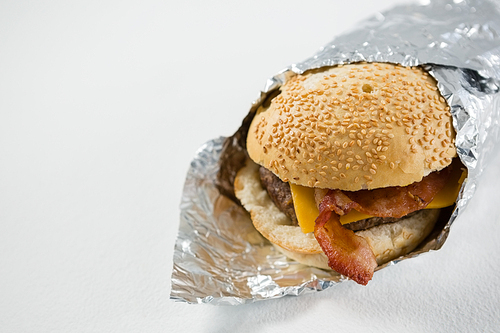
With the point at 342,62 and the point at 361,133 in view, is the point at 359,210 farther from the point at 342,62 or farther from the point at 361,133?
the point at 342,62

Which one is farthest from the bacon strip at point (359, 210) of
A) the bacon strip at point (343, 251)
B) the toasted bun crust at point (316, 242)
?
the toasted bun crust at point (316, 242)

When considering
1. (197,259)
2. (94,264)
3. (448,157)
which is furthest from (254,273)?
(448,157)

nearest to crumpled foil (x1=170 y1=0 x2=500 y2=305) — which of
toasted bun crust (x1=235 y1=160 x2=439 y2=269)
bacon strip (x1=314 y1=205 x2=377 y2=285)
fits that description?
toasted bun crust (x1=235 y1=160 x2=439 y2=269)

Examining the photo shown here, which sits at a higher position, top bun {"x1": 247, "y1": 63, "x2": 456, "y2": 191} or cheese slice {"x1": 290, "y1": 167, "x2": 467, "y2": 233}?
top bun {"x1": 247, "y1": 63, "x2": 456, "y2": 191}

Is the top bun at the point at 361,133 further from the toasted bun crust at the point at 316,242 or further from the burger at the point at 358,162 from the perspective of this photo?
the toasted bun crust at the point at 316,242

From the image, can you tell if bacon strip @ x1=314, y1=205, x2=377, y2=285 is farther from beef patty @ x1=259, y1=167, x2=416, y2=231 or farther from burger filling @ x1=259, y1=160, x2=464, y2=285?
beef patty @ x1=259, y1=167, x2=416, y2=231

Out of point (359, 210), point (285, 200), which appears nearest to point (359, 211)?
point (359, 210)

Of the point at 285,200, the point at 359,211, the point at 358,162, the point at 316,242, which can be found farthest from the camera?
the point at 285,200

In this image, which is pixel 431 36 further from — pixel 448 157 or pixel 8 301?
pixel 8 301
